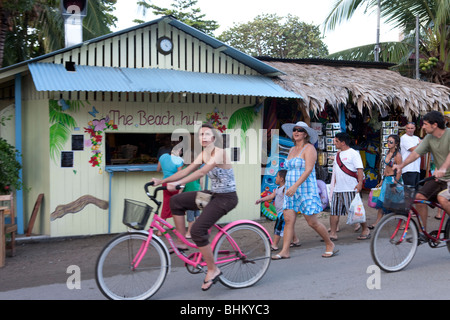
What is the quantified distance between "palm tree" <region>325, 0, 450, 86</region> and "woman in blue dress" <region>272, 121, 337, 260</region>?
8985 millimetres

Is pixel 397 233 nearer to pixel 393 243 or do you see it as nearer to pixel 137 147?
pixel 393 243

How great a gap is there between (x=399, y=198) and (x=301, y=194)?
50.1 inches

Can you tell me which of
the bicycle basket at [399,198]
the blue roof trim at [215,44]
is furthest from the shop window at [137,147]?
the bicycle basket at [399,198]

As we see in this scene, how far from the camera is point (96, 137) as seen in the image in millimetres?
8000

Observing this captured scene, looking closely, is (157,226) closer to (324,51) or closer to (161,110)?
(161,110)

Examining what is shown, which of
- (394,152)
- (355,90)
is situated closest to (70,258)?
(394,152)

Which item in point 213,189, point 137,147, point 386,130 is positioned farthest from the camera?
point 386,130

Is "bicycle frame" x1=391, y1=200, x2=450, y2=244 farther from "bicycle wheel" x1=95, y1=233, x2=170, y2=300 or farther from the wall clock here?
the wall clock

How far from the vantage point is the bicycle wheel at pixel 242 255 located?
5.07 meters

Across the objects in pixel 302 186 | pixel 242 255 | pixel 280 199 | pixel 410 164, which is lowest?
pixel 242 255

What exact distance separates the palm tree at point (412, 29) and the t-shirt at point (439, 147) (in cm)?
819

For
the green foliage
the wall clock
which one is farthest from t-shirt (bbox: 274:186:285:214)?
the green foliage

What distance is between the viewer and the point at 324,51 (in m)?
34.8

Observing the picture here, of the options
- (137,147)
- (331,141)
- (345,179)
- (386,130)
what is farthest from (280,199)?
(386,130)
